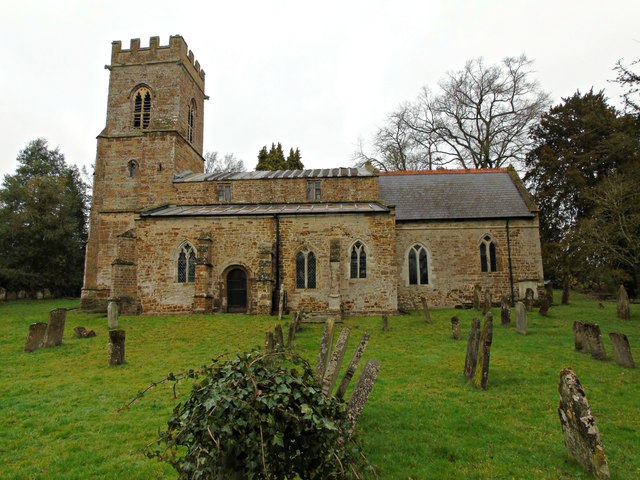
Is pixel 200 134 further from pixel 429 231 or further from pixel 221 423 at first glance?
pixel 221 423

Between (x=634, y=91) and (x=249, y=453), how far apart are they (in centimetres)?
1687

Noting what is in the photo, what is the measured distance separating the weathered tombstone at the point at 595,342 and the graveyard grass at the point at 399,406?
0.29 metres

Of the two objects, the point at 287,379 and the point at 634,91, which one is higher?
the point at 634,91

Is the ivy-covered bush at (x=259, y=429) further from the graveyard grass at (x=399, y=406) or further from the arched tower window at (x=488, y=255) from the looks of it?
the arched tower window at (x=488, y=255)

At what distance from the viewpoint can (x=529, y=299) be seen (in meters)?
19.2

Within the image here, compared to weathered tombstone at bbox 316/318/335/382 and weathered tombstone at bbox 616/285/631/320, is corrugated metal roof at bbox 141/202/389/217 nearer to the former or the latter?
weathered tombstone at bbox 616/285/631/320

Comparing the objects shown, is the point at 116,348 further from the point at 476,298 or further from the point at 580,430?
the point at 476,298

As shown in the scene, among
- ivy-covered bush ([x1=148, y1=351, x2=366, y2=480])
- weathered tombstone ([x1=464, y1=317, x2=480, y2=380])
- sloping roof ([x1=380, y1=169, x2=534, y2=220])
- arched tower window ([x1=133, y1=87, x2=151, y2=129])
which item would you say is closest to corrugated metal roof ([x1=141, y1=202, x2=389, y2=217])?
sloping roof ([x1=380, y1=169, x2=534, y2=220])

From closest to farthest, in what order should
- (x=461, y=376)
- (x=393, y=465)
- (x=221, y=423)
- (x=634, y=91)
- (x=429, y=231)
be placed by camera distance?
1. (x=221, y=423)
2. (x=393, y=465)
3. (x=461, y=376)
4. (x=634, y=91)
5. (x=429, y=231)

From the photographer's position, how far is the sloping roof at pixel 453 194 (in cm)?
2283

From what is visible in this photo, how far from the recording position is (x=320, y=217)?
19922 millimetres

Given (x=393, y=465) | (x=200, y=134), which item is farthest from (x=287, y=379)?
(x=200, y=134)

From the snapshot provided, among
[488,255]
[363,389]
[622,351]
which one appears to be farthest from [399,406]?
[488,255]

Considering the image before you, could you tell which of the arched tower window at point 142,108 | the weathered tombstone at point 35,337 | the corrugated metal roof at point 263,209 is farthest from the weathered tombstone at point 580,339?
the arched tower window at point 142,108
